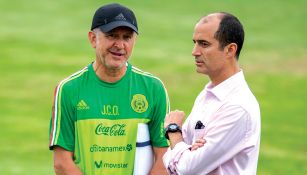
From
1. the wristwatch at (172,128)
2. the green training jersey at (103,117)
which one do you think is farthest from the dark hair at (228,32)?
the green training jersey at (103,117)

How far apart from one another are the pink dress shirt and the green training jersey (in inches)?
25.1

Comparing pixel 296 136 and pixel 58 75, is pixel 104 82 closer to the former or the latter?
pixel 296 136

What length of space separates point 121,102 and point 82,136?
1.27ft

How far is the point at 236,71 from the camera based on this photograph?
7605mm

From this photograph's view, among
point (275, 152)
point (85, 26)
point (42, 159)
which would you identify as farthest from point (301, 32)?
point (42, 159)

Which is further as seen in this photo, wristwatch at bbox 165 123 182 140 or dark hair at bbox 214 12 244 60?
wristwatch at bbox 165 123 182 140

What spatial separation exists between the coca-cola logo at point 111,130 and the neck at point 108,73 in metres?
0.34

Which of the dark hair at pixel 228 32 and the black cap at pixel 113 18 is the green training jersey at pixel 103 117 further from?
the dark hair at pixel 228 32

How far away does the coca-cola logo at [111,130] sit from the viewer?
8.09 meters

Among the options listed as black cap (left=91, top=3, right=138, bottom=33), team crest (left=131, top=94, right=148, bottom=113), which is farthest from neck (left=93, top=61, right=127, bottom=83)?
black cap (left=91, top=3, right=138, bottom=33)

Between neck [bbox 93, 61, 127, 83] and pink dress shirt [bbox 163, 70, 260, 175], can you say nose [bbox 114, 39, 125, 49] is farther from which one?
pink dress shirt [bbox 163, 70, 260, 175]

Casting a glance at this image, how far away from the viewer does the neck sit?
321 inches

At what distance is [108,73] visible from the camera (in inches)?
321

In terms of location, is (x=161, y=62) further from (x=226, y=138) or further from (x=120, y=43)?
(x=226, y=138)
